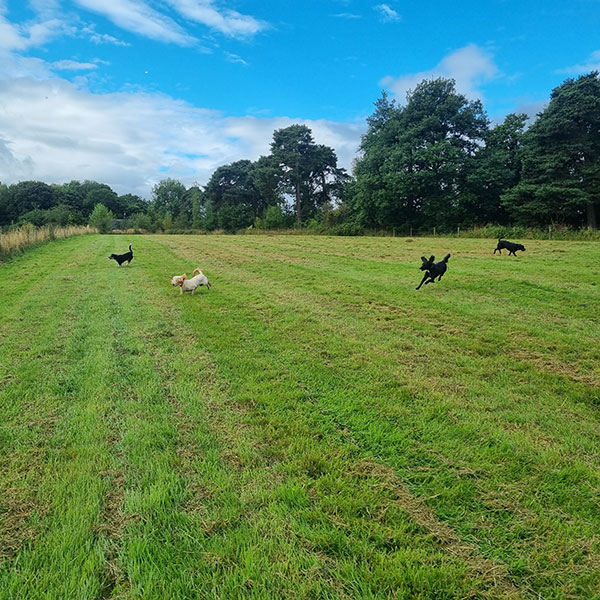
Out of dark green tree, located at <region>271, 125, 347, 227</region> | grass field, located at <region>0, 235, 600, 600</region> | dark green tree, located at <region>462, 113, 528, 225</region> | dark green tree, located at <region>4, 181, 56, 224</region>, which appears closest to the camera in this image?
grass field, located at <region>0, 235, 600, 600</region>

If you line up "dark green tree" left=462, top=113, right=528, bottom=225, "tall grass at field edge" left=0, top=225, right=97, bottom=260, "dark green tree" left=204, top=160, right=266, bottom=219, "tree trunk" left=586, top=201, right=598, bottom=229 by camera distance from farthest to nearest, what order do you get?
"dark green tree" left=204, top=160, right=266, bottom=219 → "dark green tree" left=462, top=113, right=528, bottom=225 → "tree trunk" left=586, top=201, right=598, bottom=229 → "tall grass at field edge" left=0, top=225, right=97, bottom=260

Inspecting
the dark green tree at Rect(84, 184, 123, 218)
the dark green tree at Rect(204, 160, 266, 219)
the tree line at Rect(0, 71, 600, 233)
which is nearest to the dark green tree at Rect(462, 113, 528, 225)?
the tree line at Rect(0, 71, 600, 233)

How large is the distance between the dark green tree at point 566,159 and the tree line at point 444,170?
0.27 ft

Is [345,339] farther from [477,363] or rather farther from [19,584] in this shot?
[19,584]

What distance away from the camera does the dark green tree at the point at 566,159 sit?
29484mm

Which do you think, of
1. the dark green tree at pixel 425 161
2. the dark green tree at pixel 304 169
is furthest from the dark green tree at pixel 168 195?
the dark green tree at pixel 425 161

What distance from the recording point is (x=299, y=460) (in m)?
2.58

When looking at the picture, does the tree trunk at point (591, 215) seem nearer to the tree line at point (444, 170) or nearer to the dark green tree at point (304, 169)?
the tree line at point (444, 170)

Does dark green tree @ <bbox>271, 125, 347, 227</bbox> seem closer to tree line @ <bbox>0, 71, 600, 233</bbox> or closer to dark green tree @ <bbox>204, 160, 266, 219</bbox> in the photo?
tree line @ <bbox>0, 71, 600, 233</bbox>

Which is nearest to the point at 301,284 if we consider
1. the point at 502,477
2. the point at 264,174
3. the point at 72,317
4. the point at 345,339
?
the point at 345,339

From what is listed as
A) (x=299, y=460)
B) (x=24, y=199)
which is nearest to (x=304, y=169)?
(x=299, y=460)

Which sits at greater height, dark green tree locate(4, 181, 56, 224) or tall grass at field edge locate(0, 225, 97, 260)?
dark green tree locate(4, 181, 56, 224)

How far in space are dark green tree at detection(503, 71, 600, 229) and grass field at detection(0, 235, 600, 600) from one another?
31739 millimetres

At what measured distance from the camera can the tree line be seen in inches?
1198
